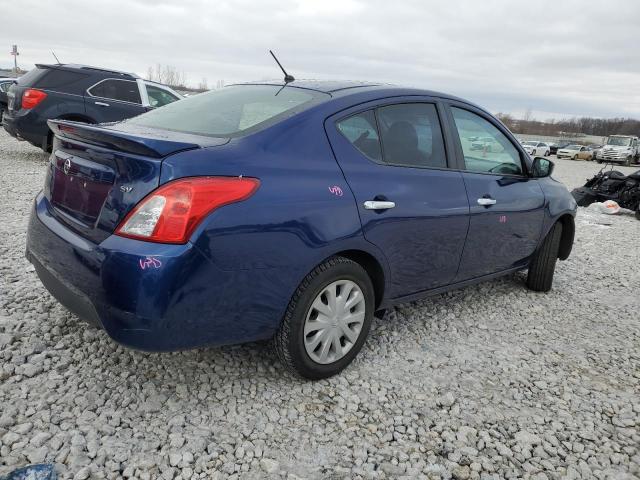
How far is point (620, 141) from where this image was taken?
3878cm

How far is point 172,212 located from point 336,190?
858mm

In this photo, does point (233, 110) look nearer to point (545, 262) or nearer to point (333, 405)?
point (333, 405)

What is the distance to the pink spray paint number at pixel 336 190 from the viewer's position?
2.56 meters

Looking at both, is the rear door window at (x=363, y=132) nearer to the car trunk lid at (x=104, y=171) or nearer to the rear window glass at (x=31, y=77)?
the car trunk lid at (x=104, y=171)

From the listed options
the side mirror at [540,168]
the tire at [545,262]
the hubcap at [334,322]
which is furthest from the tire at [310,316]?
the tire at [545,262]

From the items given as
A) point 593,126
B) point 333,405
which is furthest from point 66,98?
point 593,126

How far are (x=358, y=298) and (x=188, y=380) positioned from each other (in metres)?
1.01

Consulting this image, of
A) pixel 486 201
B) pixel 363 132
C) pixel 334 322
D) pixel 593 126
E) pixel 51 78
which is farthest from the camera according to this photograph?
pixel 593 126

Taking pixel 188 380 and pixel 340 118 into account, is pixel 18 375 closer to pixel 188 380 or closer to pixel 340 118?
pixel 188 380

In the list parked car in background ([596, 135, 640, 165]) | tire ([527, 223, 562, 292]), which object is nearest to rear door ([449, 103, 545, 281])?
tire ([527, 223, 562, 292])

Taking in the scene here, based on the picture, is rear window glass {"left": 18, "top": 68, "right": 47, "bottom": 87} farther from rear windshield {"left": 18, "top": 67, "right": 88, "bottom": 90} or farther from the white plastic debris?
the white plastic debris

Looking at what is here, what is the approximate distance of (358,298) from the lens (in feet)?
9.23

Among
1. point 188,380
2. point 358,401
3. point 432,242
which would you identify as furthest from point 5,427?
point 432,242

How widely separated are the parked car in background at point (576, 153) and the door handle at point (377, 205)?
44.5m
